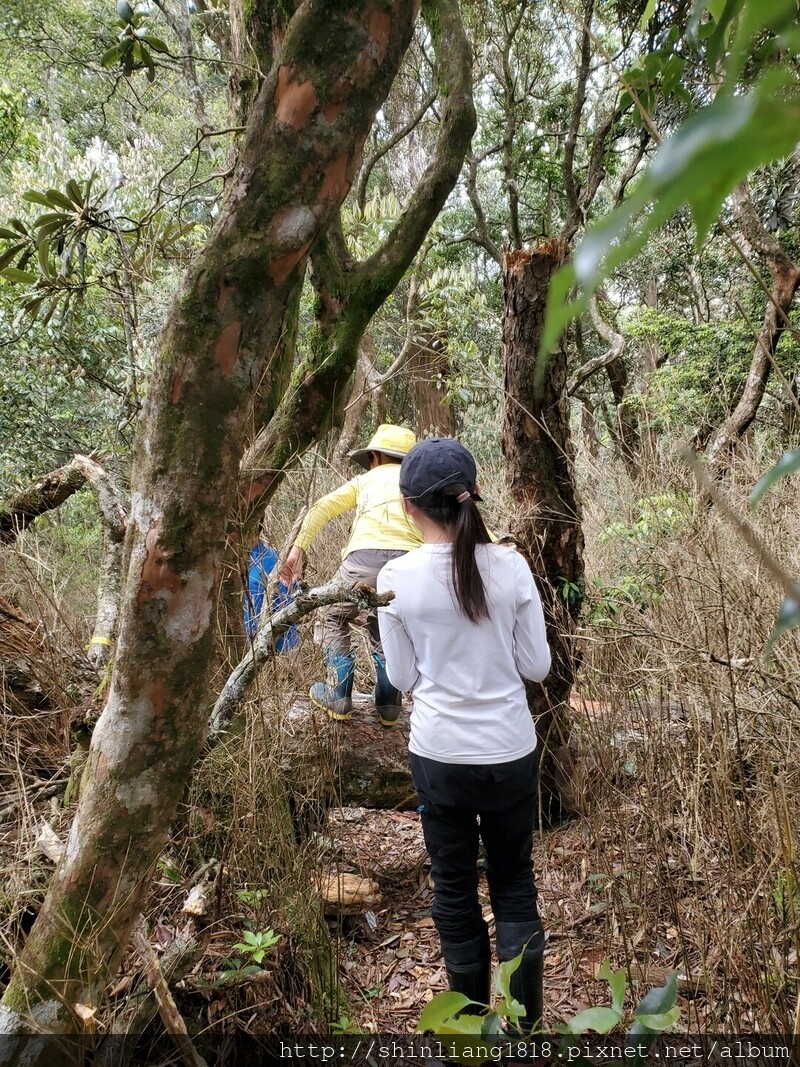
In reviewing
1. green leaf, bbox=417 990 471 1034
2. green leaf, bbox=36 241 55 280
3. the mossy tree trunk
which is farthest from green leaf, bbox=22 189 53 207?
green leaf, bbox=417 990 471 1034

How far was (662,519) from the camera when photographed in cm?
348

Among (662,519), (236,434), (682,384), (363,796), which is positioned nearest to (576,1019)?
(236,434)

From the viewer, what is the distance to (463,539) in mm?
1797

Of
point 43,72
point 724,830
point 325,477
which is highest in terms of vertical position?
point 43,72

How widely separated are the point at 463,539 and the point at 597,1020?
3.65 ft

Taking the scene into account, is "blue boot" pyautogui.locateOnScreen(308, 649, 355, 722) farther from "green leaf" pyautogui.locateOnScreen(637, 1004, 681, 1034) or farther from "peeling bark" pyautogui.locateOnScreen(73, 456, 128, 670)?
"green leaf" pyautogui.locateOnScreen(637, 1004, 681, 1034)

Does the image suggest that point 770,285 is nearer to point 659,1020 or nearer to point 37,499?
point 37,499

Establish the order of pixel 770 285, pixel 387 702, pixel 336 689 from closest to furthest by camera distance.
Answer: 1. pixel 336 689
2. pixel 387 702
3. pixel 770 285

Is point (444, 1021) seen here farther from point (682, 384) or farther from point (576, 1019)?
point (682, 384)

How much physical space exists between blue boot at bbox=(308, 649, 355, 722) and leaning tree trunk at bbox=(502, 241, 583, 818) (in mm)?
770

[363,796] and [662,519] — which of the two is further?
[662,519]

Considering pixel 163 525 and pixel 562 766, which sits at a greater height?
pixel 163 525

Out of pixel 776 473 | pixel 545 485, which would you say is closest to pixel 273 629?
pixel 545 485

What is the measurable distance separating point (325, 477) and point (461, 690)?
6.81 feet
